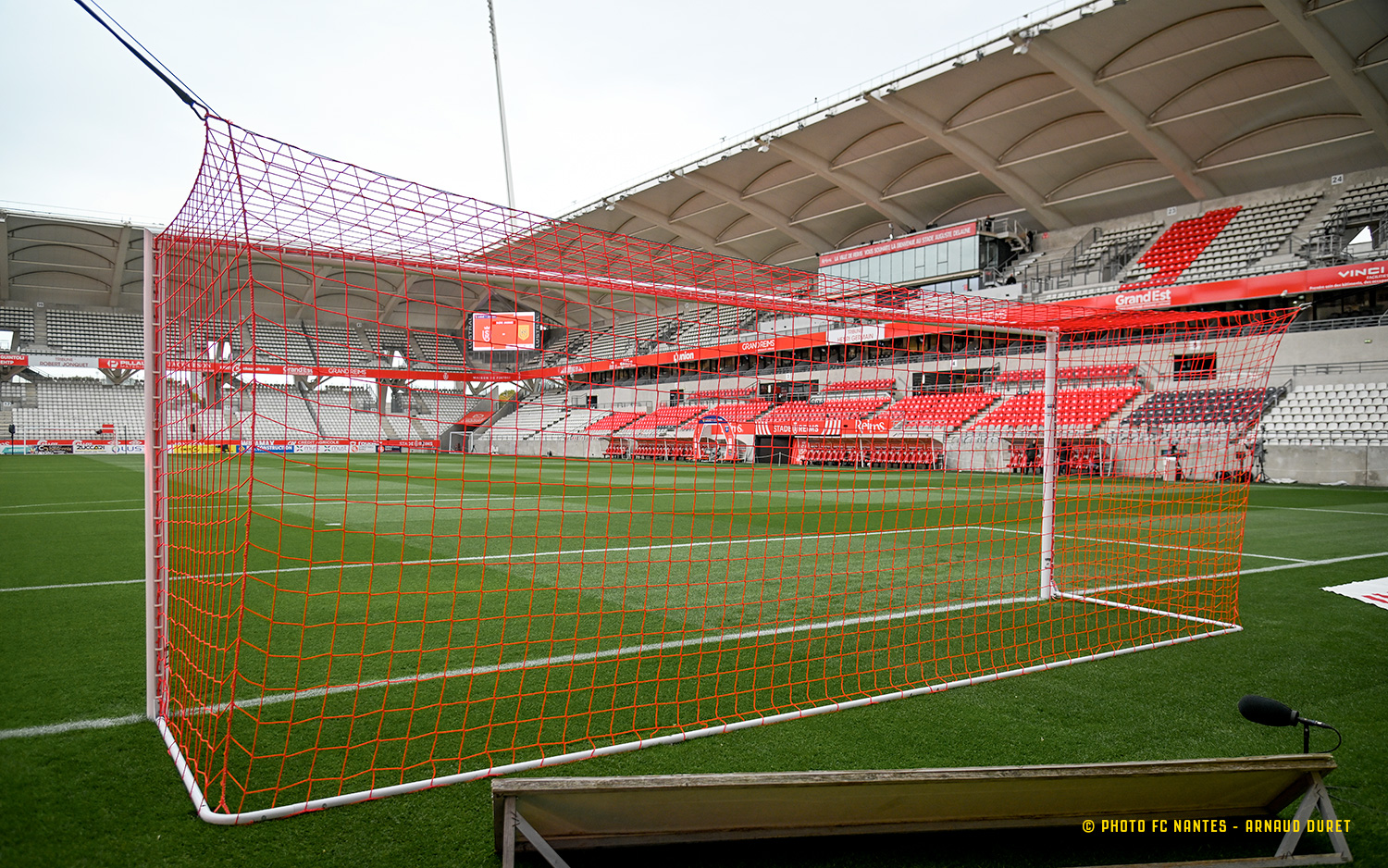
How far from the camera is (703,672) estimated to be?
4.03 meters

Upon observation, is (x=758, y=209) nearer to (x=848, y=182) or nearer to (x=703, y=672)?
(x=848, y=182)

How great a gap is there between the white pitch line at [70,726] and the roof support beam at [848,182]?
26.5m

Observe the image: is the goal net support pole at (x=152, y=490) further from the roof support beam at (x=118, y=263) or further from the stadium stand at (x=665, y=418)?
the roof support beam at (x=118, y=263)

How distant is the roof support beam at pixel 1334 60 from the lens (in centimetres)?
1764

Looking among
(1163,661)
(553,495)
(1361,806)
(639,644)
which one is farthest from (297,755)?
(553,495)

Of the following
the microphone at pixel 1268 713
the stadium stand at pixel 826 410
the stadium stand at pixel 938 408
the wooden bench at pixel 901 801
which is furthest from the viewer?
the stadium stand at pixel 938 408

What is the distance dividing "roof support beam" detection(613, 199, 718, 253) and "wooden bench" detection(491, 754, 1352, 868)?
103 feet

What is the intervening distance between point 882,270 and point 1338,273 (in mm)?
15231

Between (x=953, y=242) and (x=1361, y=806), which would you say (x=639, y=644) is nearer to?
(x=1361, y=806)

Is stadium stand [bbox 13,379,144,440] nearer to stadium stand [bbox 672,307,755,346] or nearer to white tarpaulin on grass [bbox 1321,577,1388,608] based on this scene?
stadium stand [bbox 672,307,755,346]

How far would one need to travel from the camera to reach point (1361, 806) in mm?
2551

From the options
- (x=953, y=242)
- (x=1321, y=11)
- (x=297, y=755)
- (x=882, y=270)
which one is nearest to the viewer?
(x=297, y=755)

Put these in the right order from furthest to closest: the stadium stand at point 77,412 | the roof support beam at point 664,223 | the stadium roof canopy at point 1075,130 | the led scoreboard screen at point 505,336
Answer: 1. the stadium stand at point 77,412
2. the roof support beam at point 664,223
3. the stadium roof canopy at point 1075,130
4. the led scoreboard screen at point 505,336

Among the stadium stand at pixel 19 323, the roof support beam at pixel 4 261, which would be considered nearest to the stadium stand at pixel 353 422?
the roof support beam at pixel 4 261
